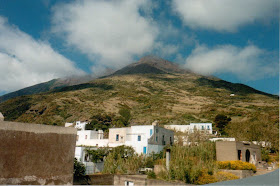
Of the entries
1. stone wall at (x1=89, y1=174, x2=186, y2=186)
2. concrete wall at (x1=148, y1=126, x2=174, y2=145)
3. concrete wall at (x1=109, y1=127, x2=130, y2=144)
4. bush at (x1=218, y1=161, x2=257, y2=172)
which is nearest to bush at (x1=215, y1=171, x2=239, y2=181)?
bush at (x1=218, y1=161, x2=257, y2=172)

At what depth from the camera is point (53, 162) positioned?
9.88 metres

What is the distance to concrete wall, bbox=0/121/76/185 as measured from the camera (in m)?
8.48

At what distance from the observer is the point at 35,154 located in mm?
9336

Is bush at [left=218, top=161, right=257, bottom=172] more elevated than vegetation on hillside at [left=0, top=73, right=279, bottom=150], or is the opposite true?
vegetation on hillside at [left=0, top=73, right=279, bottom=150]

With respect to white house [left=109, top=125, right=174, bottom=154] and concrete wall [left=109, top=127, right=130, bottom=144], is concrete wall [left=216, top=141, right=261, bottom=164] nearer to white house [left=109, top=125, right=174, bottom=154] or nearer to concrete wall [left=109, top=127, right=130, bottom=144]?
white house [left=109, top=125, right=174, bottom=154]

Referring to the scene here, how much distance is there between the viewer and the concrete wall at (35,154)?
8.48m

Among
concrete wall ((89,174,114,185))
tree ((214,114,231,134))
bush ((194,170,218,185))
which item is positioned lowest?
concrete wall ((89,174,114,185))

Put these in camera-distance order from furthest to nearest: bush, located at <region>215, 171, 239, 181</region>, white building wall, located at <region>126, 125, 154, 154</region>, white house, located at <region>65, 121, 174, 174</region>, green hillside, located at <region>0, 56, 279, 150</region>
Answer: green hillside, located at <region>0, 56, 279, 150</region>
white building wall, located at <region>126, 125, 154, 154</region>
white house, located at <region>65, 121, 174, 174</region>
bush, located at <region>215, 171, 239, 181</region>

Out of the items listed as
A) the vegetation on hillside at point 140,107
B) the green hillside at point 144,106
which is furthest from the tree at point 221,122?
the green hillside at point 144,106

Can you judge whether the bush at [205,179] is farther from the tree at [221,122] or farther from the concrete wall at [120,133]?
the tree at [221,122]

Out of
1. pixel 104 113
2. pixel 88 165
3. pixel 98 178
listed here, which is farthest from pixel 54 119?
pixel 98 178

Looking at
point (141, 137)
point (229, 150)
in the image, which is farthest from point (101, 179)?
point (229, 150)

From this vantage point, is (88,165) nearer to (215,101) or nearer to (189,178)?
(189,178)

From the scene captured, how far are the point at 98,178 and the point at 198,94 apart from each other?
76063mm
